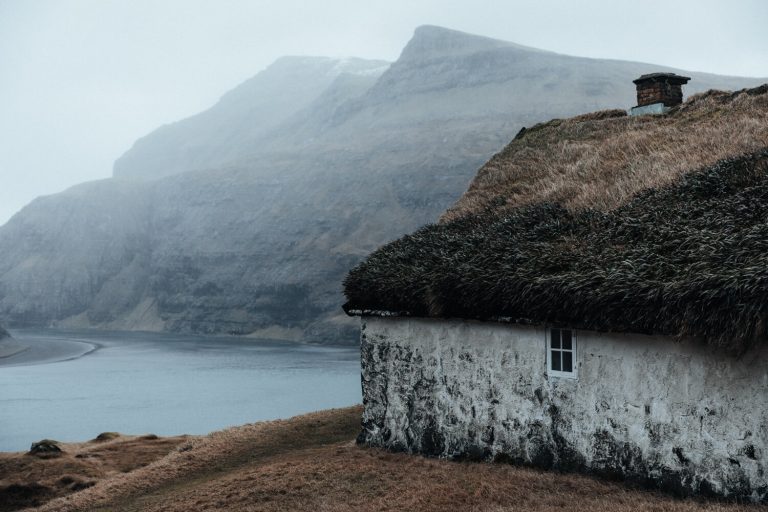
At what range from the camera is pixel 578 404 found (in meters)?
13.9

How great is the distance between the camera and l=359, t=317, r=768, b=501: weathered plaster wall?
11.7 meters

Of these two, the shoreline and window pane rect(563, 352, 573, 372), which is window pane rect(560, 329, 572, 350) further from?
the shoreline

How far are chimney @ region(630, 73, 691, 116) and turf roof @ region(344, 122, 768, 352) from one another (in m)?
10.8

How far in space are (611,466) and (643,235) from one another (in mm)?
4374

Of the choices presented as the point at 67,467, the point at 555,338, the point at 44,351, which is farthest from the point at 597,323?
the point at 44,351

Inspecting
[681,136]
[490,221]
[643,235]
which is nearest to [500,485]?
[643,235]

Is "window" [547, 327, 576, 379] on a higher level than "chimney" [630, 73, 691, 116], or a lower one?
lower

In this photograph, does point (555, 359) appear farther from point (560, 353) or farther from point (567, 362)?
point (567, 362)

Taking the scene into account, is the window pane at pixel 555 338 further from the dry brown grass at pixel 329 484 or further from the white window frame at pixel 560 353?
the dry brown grass at pixel 329 484

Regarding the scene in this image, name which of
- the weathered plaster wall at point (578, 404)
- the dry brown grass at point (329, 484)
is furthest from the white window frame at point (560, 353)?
the dry brown grass at point (329, 484)

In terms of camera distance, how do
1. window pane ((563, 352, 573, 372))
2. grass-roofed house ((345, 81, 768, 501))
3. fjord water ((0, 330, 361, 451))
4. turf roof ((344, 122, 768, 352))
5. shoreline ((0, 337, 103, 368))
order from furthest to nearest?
1. shoreline ((0, 337, 103, 368))
2. fjord water ((0, 330, 361, 451))
3. window pane ((563, 352, 573, 372))
4. grass-roofed house ((345, 81, 768, 501))
5. turf roof ((344, 122, 768, 352))

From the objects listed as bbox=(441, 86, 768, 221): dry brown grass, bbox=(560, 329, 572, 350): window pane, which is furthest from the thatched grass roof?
bbox=(560, 329, 572, 350): window pane

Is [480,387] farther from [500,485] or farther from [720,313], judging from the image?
[720,313]

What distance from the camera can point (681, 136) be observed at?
22.8 meters
